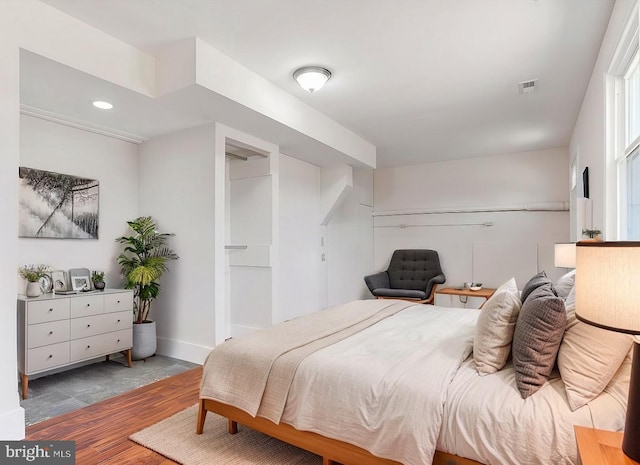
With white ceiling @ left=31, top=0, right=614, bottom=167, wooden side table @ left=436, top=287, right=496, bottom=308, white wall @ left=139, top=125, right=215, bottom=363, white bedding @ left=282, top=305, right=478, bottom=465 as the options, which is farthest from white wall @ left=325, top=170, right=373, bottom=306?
white bedding @ left=282, top=305, right=478, bottom=465

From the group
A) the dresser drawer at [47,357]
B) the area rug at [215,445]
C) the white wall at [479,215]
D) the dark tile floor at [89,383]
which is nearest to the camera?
the area rug at [215,445]

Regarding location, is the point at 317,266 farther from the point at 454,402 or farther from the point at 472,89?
the point at 454,402

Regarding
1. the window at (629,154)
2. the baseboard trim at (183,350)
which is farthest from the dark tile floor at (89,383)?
the window at (629,154)

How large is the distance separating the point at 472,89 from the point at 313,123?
1.51 m

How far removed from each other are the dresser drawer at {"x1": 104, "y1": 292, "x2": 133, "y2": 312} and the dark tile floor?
1.80 feet

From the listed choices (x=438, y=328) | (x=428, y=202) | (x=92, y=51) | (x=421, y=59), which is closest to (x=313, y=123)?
(x=421, y=59)

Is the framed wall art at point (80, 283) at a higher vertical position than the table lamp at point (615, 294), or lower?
lower

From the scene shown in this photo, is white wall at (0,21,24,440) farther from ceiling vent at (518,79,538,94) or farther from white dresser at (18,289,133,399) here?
ceiling vent at (518,79,538,94)

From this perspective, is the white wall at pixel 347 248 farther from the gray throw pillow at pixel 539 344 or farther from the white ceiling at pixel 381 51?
the gray throw pillow at pixel 539 344

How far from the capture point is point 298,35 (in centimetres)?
248

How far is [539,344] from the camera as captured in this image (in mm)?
1462

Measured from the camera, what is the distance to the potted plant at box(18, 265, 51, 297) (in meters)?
2.90

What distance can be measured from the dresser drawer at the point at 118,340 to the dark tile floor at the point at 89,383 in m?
0.20

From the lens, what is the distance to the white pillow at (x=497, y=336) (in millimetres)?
1658
